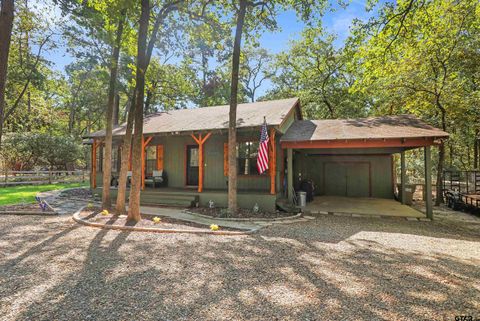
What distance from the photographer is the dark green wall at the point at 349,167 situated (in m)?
12.7

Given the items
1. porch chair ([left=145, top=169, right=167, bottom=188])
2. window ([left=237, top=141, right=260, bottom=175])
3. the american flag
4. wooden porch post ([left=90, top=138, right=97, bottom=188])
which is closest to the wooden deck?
the american flag

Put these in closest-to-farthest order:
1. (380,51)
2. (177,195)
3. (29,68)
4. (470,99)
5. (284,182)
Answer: (380,51)
(177,195)
(284,182)
(470,99)
(29,68)

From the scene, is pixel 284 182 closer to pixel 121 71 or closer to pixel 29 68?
pixel 121 71

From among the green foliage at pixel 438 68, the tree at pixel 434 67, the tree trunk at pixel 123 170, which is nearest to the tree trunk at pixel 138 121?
the tree trunk at pixel 123 170

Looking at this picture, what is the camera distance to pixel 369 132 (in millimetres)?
8633

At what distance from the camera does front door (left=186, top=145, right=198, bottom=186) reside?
38.7ft

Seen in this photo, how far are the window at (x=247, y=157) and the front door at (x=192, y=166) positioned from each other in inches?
94.5

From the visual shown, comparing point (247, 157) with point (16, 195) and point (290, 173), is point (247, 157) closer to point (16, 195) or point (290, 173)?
point (290, 173)

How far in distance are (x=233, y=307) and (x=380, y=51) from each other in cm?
958

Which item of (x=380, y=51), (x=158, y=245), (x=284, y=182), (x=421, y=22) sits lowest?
(x=158, y=245)

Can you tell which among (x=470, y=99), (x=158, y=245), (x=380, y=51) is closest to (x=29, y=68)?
(x=158, y=245)

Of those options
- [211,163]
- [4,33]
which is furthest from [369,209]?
[4,33]

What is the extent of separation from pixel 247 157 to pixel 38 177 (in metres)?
15.9

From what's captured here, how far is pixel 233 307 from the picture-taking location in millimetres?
2820
